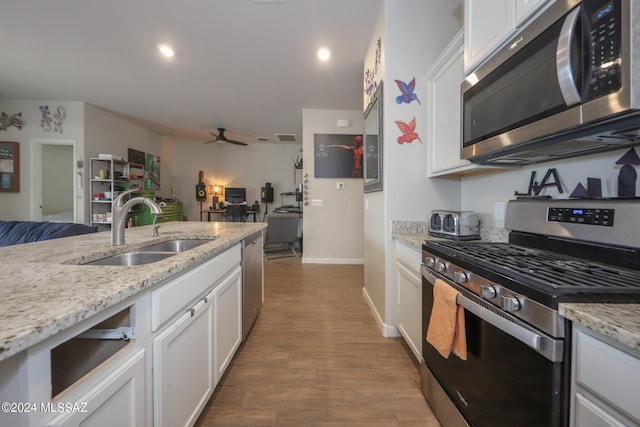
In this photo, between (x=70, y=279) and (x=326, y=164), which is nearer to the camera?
(x=70, y=279)

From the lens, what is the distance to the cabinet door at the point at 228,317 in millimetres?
1386

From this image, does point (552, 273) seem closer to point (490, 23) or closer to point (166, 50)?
point (490, 23)

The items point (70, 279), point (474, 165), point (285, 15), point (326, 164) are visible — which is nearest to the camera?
point (70, 279)

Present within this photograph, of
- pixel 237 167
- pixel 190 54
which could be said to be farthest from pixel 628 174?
pixel 237 167

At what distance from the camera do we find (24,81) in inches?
Answer: 143

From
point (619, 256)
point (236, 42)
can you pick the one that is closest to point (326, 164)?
point (236, 42)

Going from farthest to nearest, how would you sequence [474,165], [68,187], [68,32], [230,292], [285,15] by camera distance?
[68,187] → [68,32] → [285,15] → [230,292] → [474,165]

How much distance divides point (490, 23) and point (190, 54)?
3.02 m

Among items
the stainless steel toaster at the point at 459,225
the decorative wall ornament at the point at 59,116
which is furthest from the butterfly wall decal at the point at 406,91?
the decorative wall ornament at the point at 59,116

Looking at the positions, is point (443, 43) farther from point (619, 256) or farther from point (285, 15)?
point (619, 256)

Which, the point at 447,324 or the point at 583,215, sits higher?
the point at 583,215

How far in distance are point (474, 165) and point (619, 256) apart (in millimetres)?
740

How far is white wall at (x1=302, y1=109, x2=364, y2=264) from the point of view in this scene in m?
4.36

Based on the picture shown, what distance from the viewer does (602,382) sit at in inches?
21.5
